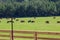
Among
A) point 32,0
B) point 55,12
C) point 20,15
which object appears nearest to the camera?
point 20,15

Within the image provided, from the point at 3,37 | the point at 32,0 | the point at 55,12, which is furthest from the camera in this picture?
the point at 32,0

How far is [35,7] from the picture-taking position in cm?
11831

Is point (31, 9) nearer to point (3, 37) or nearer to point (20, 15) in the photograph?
point (20, 15)

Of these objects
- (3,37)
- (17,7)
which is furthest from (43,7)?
(3,37)

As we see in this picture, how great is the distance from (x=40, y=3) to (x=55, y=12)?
12.4 meters

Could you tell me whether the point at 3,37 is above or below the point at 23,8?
above

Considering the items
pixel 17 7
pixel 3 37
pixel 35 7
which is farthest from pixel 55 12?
pixel 3 37

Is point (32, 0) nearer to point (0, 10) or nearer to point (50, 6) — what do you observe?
point (50, 6)

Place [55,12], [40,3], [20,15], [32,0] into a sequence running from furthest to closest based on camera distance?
[32,0], [40,3], [55,12], [20,15]

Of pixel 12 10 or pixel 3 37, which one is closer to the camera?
pixel 3 37

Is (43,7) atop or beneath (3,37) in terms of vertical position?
beneath

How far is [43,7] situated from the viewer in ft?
392

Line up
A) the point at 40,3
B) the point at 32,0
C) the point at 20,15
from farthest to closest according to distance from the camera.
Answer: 1. the point at 32,0
2. the point at 40,3
3. the point at 20,15

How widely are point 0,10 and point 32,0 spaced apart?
34.8 meters
